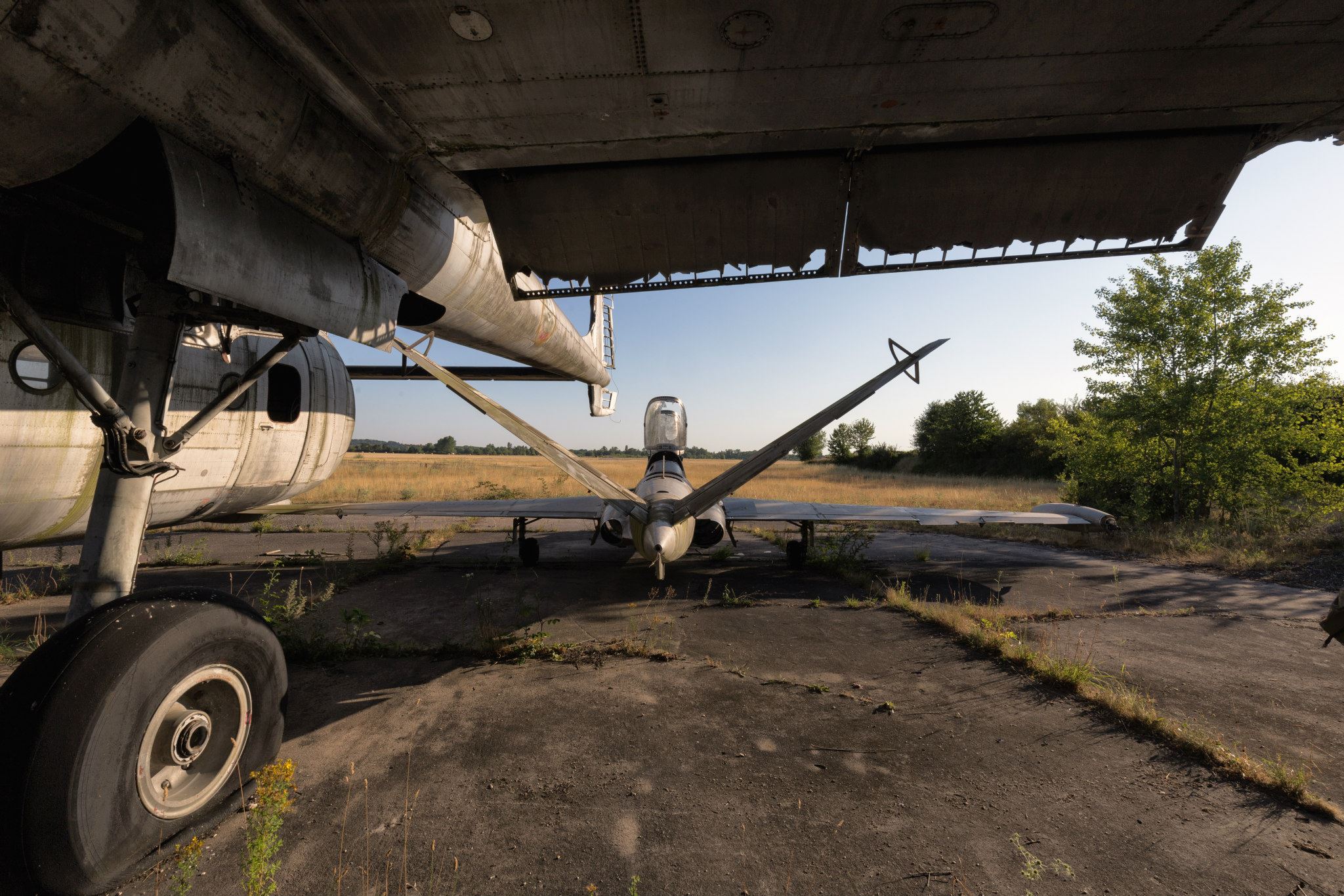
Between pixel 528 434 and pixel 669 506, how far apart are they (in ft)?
9.24

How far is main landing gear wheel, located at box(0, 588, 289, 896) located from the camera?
6.36ft

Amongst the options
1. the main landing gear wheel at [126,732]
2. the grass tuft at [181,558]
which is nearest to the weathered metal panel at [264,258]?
the main landing gear wheel at [126,732]

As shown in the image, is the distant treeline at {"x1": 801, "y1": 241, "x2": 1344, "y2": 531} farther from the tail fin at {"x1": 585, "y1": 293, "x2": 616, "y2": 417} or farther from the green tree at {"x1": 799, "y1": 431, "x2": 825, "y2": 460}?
the green tree at {"x1": 799, "y1": 431, "x2": 825, "y2": 460}

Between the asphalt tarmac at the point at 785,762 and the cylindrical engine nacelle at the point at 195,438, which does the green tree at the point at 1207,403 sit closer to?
the asphalt tarmac at the point at 785,762

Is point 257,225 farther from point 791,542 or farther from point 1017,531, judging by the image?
point 1017,531

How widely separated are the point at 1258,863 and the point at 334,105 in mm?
6268

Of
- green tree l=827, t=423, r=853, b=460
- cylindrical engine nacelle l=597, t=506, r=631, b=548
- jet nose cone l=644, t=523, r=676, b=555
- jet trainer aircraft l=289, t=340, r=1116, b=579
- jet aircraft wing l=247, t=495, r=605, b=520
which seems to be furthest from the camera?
green tree l=827, t=423, r=853, b=460

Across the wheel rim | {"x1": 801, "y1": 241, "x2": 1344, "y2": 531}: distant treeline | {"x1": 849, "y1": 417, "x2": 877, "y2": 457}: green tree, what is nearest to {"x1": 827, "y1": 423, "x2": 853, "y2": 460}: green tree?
{"x1": 849, "y1": 417, "x2": 877, "y2": 457}: green tree

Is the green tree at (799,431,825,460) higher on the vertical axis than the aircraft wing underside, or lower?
higher

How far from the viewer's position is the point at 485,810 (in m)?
2.86

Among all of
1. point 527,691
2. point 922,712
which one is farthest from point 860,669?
point 527,691

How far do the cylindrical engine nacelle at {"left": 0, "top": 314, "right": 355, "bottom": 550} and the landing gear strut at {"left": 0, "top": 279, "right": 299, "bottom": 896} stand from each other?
4.65 ft

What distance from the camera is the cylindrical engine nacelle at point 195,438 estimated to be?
3.57 metres

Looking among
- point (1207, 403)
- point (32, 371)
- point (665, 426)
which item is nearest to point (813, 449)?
point (1207, 403)
